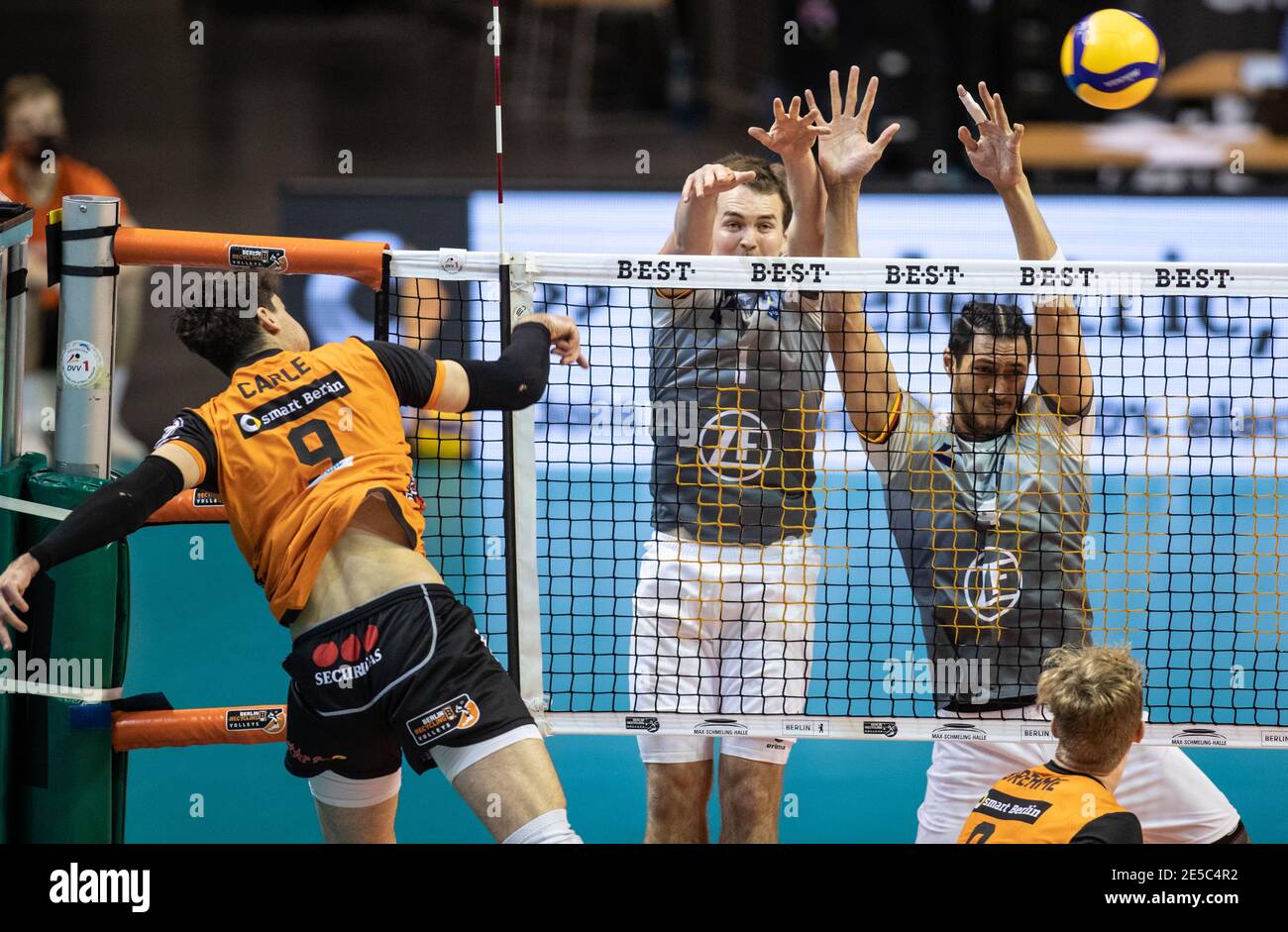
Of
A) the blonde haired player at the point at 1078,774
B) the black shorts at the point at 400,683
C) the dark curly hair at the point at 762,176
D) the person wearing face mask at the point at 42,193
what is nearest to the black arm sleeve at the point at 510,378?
the black shorts at the point at 400,683

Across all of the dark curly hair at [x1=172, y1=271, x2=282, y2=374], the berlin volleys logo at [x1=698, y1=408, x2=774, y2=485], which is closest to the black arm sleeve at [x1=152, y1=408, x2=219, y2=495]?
the dark curly hair at [x1=172, y1=271, x2=282, y2=374]

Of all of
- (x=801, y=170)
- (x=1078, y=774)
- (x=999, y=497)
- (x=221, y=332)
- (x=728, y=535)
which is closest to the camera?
(x=1078, y=774)

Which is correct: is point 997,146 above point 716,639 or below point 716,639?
above

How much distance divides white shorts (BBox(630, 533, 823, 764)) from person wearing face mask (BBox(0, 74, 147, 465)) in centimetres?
509

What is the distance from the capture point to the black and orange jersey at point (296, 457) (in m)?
4.14

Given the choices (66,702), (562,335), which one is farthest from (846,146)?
(66,702)

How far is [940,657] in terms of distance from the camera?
5.00 m

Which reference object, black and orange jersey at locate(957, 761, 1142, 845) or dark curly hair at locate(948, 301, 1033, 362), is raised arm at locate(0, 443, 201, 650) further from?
dark curly hair at locate(948, 301, 1033, 362)

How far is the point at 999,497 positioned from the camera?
4.97m

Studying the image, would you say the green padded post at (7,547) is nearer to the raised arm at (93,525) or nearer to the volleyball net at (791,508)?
the raised arm at (93,525)

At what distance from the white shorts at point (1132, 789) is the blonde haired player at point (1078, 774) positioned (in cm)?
84

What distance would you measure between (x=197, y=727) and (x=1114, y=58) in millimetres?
4041

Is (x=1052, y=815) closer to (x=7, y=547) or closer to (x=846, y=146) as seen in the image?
(x=846, y=146)

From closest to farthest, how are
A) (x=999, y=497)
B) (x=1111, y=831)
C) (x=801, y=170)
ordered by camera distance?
(x=1111, y=831) < (x=999, y=497) < (x=801, y=170)
